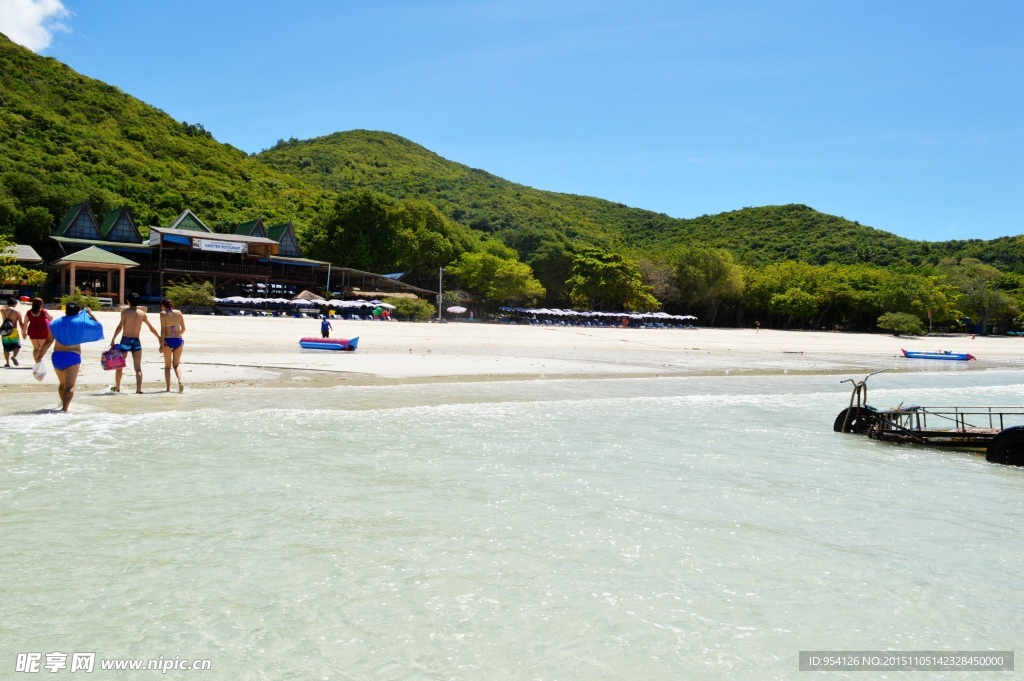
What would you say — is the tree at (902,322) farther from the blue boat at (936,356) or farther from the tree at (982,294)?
the blue boat at (936,356)

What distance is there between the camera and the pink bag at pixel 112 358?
36.2 ft

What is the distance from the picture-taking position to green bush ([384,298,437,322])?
163 ft

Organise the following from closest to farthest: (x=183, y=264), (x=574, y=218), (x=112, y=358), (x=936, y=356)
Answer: (x=112, y=358) < (x=936, y=356) < (x=183, y=264) < (x=574, y=218)

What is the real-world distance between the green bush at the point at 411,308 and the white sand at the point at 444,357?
33.1 feet

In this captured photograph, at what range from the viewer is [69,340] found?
9.41 m

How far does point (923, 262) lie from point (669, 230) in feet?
126

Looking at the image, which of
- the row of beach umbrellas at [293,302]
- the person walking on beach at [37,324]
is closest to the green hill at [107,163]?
the row of beach umbrellas at [293,302]

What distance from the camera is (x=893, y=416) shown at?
36.0 ft

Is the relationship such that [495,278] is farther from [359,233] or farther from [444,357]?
[444,357]

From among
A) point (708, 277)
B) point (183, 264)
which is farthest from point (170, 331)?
point (708, 277)

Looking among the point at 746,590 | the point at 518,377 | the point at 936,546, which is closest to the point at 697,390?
the point at 518,377

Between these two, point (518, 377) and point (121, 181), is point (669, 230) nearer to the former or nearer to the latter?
point (121, 181)

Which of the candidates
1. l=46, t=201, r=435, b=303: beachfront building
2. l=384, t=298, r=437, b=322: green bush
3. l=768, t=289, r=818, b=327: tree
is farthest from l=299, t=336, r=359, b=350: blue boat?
l=768, t=289, r=818, b=327: tree

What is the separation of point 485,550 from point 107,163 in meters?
90.4
